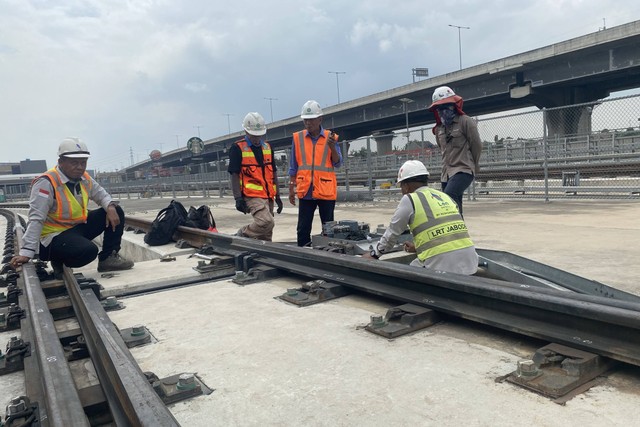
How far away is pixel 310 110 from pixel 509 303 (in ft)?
12.1

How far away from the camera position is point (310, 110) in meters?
5.51

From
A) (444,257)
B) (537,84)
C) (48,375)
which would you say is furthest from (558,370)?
(537,84)

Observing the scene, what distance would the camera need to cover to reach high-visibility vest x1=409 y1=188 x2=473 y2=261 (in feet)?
11.0

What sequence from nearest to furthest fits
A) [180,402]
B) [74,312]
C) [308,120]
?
1. [180,402]
2. [74,312]
3. [308,120]

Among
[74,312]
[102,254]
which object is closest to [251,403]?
[74,312]

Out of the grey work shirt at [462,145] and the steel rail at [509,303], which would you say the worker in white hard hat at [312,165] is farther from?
the steel rail at [509,303]

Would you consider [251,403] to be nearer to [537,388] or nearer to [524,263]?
[537,388]

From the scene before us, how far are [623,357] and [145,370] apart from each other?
2051 millimetres

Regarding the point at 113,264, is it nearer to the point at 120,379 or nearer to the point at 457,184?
the point at 120,379

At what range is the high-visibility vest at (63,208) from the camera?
456 centimetres

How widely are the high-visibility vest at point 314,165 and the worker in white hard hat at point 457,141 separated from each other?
131cm

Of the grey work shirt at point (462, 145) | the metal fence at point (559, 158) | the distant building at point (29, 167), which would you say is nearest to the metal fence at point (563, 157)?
the metal fence at point (559, 158)

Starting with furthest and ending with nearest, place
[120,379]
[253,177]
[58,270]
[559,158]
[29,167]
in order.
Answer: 1. [29,167]
2. [559,158]
3. [253,177]
4. [58,270]
5. [120,379]

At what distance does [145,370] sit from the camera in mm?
2258
